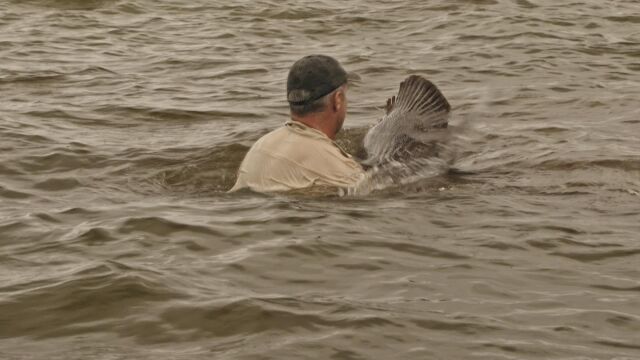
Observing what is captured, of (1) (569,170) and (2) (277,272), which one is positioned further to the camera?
(1) (569,170)

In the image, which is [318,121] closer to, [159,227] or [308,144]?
[308,144]

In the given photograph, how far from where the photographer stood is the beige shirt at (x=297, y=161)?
6.93m

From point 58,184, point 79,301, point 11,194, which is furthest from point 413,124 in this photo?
point 79,301

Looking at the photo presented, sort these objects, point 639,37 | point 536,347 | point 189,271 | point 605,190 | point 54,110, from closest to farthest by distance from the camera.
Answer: point 536,347
point 189,271
point 605,190
point 54,110
point 639,37

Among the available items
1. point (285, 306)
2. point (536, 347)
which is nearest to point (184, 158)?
point (285, 306)

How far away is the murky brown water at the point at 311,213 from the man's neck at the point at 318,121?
1.47 feet

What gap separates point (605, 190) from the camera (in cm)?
757

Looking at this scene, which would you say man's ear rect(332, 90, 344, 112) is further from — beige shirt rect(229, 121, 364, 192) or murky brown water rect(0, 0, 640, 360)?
murky brown water rect(0, 0, 640, 360)

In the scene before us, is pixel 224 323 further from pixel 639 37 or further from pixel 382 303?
pixel 639 37

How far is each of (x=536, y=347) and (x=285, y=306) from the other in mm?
1054

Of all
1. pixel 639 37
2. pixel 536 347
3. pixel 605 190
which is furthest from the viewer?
pixel 639 37

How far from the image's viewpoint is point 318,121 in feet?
23.2

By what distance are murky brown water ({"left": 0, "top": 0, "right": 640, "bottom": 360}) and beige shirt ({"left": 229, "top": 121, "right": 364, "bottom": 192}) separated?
13 centimetres

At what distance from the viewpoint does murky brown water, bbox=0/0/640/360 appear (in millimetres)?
4891
